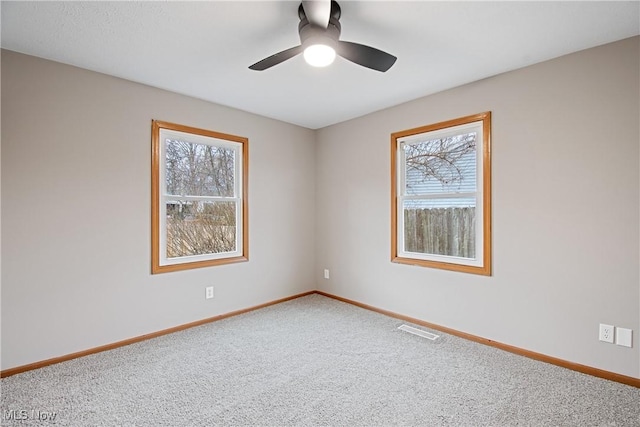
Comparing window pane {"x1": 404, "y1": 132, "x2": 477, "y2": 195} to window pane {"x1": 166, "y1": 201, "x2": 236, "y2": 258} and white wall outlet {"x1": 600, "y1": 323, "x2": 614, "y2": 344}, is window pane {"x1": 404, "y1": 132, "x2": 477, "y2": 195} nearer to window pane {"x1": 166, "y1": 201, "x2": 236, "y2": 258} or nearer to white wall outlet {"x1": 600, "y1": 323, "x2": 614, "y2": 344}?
white wall outlet {"x1": 600, "y1": 323, "x2": 614, "y2": 344}

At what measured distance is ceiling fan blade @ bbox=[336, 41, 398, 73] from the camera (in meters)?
1.85

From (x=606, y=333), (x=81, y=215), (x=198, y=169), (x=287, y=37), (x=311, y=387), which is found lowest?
(x=311, y=387)

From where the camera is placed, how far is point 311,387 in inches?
83.7

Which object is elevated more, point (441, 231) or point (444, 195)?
point (444, 195)

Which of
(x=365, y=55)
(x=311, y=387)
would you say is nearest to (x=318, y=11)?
(x=365, y=55)

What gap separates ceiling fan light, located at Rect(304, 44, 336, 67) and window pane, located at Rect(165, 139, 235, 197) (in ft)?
6.29

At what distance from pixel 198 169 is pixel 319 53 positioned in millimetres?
2046

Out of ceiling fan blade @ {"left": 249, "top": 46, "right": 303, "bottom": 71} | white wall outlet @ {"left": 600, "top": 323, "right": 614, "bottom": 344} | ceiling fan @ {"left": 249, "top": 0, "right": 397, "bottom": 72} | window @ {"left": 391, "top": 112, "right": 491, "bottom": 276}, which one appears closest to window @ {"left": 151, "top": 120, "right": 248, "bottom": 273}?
ceiling fan blade @ {"left": 249, "top": 46, "right": 303, "bottom": 71}

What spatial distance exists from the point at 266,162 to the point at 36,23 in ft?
7.54

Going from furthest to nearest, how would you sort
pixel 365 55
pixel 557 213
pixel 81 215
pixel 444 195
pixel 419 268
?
pixel 419 268
pixel 444 195
pixel 81 215
pixel 557 213
pixel 365 55

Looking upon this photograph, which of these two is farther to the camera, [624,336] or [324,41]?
[624,336]

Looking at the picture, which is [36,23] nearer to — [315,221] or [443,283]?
[315,221]

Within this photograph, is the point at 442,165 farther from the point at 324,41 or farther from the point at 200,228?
the point at 200,228

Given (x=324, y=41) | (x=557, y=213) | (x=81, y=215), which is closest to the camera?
(x=324, y=41)
